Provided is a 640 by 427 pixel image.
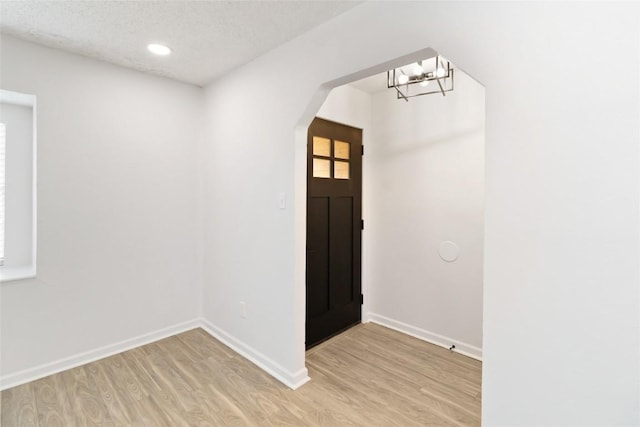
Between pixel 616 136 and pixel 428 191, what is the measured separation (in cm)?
196

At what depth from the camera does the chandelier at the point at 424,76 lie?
2.48m

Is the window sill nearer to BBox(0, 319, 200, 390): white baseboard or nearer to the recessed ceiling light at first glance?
BBox(0, 319, 200, 390): white baseboard

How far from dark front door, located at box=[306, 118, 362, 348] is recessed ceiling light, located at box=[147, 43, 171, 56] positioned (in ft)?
4.13

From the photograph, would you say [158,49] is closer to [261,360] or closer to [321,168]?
[321,168]

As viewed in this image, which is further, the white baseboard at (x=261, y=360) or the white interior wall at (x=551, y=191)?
the white baseboard at (x=261, y=360)

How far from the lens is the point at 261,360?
8.45ft

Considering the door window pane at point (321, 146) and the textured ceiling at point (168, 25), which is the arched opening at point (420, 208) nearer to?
the door window pane at point (321, 146)

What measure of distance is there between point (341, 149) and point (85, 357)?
2.86m

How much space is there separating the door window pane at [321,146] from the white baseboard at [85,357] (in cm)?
215

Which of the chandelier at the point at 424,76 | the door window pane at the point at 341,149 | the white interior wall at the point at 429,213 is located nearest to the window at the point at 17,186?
the door window pane at the point at 341,149

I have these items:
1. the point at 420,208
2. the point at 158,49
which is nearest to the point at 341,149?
the point at 420,208

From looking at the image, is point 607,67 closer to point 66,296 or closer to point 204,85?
point 204,85

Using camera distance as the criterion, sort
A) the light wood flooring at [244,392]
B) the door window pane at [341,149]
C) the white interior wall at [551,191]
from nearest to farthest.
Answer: the white interior wall at [551,191]
the light wood flooring at [244,392]
the door window pane at [341,149]

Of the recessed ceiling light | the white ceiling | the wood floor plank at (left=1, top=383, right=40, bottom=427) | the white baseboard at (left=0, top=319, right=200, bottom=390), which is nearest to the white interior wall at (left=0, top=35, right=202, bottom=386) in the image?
the white baseboard at (left=0, top=319, right=200, bottom=390)
